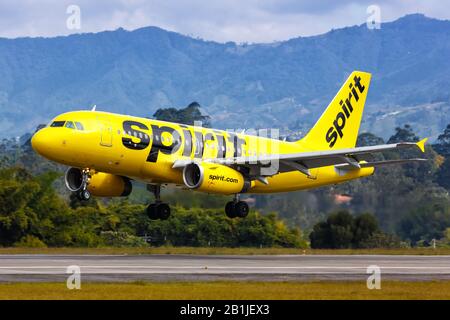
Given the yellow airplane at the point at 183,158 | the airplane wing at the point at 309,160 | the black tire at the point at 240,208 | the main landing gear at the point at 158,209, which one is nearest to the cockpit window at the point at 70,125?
the yellow airplane at the point at 183,158

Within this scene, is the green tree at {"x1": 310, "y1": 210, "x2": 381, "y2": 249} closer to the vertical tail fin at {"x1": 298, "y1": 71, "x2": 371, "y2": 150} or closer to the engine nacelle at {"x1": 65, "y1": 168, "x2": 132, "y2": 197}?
the vertical tail fin at {"x1": 298, "y1": 71, "x2": 371, "y2": 150}

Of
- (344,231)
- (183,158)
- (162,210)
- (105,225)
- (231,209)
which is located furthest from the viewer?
(105,225)

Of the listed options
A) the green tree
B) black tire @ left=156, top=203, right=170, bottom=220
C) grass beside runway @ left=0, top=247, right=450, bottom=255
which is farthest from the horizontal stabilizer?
black tire @ left=156, top=203, right=170, bottom=220

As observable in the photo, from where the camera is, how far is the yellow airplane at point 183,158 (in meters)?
49.3

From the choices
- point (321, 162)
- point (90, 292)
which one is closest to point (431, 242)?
point (321, 162)

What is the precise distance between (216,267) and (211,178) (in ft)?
28.2

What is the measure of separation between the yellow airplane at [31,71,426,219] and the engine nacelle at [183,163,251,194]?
5 centimetres

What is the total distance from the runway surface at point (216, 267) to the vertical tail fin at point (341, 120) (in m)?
8.97

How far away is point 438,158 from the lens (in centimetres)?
19400

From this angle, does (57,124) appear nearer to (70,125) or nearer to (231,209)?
(70,125)

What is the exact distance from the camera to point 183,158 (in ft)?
173

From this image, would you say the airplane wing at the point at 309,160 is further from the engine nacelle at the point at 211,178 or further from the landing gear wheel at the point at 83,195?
the landing gear wheel at the point at 83,195

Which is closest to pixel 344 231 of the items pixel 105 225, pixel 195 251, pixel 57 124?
pixel 195 251

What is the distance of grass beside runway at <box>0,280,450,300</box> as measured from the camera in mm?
31219
